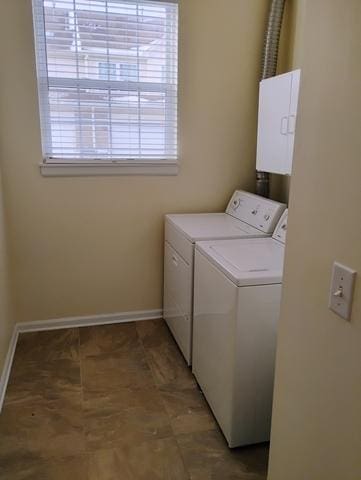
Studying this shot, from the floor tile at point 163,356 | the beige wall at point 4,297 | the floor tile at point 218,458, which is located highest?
the beige wall at point 4,297

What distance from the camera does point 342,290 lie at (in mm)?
893

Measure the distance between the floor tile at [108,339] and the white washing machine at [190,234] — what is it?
0.30 meters

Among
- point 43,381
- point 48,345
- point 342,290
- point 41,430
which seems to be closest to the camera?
point 342,290

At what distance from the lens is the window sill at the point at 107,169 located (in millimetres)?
2799

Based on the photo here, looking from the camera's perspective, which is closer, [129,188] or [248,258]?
[248,258]

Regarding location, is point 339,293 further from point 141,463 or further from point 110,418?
point 110,418

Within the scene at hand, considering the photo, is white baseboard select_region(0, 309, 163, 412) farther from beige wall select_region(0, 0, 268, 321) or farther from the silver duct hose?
the silver duct hose

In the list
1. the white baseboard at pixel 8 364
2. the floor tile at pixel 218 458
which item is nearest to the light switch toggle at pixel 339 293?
the floor tile at pixel 218 458

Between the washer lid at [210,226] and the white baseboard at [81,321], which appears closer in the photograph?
the washer lid at [210,226]

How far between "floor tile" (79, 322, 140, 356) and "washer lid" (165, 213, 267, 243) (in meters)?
0.90

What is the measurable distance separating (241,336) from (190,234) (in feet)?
2.73

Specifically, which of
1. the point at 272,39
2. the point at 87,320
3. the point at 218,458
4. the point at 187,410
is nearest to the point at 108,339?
the point at 87,320

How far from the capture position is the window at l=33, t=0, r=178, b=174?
2.63 meters

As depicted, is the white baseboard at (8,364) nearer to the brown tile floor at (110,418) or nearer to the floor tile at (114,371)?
the brown tile floor at (110,418)
